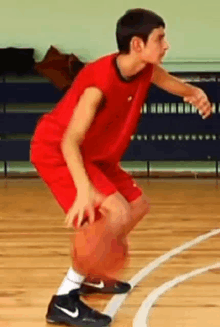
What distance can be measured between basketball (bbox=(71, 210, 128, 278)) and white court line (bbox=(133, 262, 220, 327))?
9.5 inches

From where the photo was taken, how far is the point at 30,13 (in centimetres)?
766

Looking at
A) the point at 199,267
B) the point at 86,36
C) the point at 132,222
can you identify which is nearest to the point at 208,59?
Result: the point at 86,36

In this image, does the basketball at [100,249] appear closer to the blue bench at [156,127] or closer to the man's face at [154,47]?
the man's face at [154,47]

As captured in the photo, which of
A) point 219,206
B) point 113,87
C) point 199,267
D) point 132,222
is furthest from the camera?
point 219,206

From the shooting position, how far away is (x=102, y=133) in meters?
2.73

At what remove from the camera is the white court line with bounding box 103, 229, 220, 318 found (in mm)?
3016

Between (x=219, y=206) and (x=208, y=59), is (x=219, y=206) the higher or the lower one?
the lower one

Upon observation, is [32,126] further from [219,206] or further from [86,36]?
[219,206]

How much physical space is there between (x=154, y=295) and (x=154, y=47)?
3.71 ft

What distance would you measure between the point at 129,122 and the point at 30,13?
5.19 metres

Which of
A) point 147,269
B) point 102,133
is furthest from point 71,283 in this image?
point 147,269

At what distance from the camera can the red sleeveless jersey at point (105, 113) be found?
2635 mm

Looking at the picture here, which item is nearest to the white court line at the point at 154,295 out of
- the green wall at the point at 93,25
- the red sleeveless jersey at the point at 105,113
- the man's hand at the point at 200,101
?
the red sleeveless jersey at the point at 105,113

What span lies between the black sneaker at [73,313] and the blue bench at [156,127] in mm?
4650
